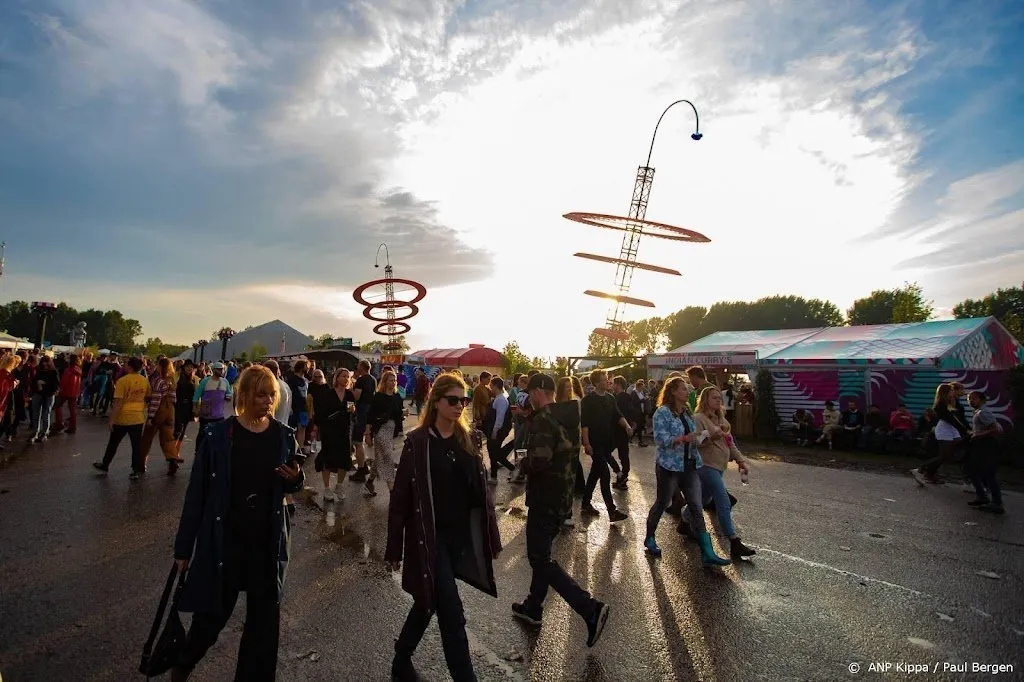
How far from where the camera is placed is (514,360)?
2136 inches

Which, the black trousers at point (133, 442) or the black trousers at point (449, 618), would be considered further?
the black trousers at point (133, 442)

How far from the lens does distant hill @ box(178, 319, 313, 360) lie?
93438mm

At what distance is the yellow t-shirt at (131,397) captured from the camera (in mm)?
8531

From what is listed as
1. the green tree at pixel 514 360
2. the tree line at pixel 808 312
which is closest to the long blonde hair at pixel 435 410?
the green tree at pixel 514 360

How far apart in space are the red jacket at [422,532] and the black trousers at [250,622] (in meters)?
0.63

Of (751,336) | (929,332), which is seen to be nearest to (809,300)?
→ (751,336)

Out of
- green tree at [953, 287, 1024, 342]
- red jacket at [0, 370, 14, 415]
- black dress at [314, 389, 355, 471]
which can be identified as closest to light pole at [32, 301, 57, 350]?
red jacket at [0, 370, 14, 415]

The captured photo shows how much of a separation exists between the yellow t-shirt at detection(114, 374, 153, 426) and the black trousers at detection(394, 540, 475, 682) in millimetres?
7634

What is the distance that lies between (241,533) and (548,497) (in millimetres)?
2252

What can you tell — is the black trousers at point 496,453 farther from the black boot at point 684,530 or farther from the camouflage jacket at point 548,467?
the camouflage jacket at point 548,467

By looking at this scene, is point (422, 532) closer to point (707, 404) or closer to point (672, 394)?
point (672, 394)

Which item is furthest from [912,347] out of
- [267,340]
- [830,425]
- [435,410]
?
[267,340]

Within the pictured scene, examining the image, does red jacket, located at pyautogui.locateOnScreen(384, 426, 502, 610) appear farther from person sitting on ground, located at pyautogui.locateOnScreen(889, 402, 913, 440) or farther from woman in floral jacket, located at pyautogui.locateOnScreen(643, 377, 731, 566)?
person sitting on ground, located at pyautogui.locateOnScreen(889, 402, 913, 440)
